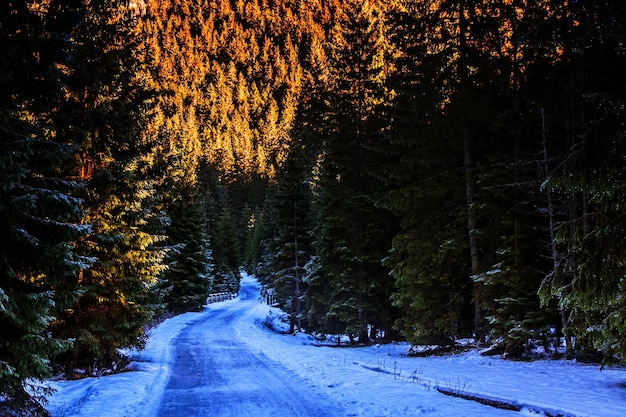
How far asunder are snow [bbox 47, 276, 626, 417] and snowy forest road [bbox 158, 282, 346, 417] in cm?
39

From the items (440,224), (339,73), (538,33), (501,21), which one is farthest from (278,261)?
(538,33)

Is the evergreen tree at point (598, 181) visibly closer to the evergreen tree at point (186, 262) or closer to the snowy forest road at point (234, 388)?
the snowy forest road at point (234, 388)

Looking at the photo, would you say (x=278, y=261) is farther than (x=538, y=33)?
Yes

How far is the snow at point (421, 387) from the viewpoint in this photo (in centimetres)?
832

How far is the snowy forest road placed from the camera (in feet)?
30.7

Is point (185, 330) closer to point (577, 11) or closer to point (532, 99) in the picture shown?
point (532, 99)

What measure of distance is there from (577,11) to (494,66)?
33.7ft

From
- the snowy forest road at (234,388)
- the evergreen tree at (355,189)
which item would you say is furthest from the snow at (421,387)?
the evergreen tree at (355,189)

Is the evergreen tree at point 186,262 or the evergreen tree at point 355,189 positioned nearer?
the evergreen tree at point 355,189

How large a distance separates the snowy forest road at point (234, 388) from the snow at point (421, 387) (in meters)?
0.39

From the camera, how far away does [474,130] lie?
53.5ft

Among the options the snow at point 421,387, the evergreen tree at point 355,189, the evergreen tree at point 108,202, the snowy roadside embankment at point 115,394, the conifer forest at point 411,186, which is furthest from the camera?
the evergreen tree at point 355,189

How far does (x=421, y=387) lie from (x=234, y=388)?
15.7 feet

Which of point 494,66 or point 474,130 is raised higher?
point 494,66
